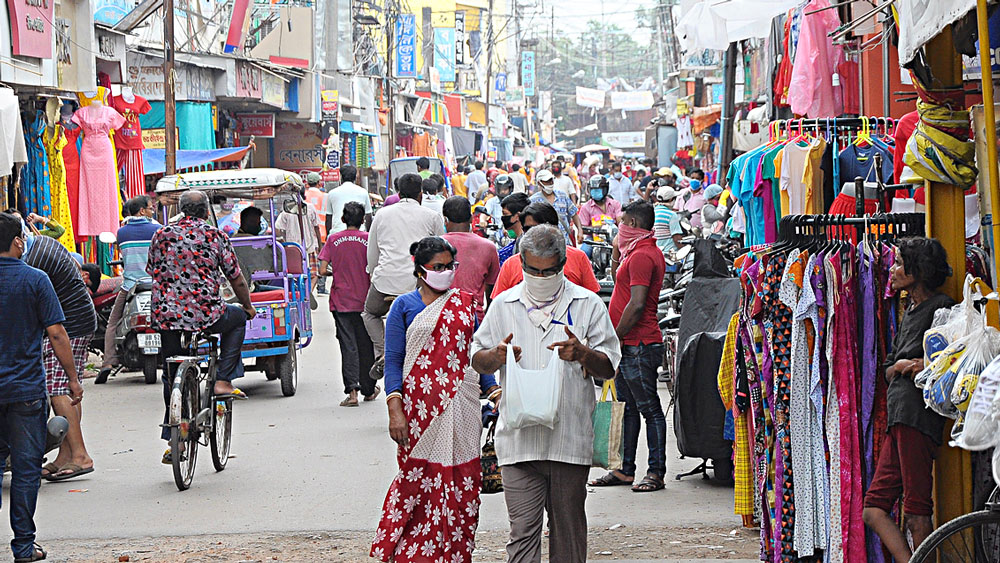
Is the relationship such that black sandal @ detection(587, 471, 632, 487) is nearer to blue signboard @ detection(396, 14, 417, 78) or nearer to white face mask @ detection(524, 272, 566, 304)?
white face mask @ detection(524, 272, 566, 304)

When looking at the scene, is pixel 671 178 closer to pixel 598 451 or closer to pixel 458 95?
pixel 598 451

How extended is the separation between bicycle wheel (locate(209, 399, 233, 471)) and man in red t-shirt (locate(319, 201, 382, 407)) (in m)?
2.35

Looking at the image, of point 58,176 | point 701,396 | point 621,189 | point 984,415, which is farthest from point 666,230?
point 984,415

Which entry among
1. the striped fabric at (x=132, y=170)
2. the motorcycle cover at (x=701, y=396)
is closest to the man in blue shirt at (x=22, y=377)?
the motorcycle cover at (x=701, y=396)

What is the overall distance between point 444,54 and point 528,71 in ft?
105

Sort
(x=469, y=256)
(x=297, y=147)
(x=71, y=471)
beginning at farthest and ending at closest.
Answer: (x=297, y=147) < (x=469, y=256) < (x=71, y=471)

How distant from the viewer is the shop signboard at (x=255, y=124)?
1034 inches

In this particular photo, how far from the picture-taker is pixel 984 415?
4.26m

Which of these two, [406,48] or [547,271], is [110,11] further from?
[406,48]

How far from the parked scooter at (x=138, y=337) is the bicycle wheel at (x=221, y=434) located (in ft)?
9.72

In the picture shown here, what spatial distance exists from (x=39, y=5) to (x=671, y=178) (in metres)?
15.1

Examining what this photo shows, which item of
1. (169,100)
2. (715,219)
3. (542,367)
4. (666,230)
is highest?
(169,100)

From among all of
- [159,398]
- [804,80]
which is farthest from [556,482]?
[159,398]

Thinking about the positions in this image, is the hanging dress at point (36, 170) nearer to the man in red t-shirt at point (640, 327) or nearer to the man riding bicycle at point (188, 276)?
the man riding bicycle at point (188, 276)
